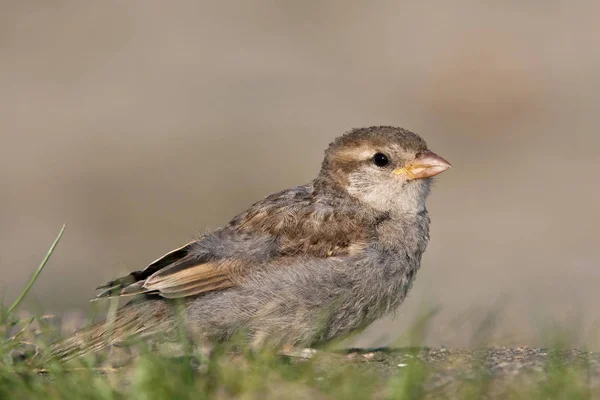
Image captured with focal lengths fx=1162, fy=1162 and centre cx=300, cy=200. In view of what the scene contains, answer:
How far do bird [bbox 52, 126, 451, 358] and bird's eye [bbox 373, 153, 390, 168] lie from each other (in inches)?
17.9

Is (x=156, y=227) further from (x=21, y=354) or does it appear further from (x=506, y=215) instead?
(x=21, y=354)

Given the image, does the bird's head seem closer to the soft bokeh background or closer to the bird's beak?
the bird's beak

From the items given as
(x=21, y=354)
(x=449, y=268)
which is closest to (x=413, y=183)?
(x=21, y=354)

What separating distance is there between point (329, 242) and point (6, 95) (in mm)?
15728

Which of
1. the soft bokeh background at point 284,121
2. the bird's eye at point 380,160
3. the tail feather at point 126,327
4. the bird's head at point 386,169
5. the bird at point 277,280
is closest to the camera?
the tail feather at point 126,327

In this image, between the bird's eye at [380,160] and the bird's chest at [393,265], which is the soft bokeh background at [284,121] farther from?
the bird's chest at [393,265]

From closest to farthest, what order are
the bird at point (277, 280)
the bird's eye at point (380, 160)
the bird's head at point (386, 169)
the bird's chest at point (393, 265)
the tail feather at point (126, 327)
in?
1. the tail feather at point (126, 327)
2. the bird at point (277, 280)
3. the bird's chest at point (393, 265)
4. the bird's head at point (386, 169)
5. the bird's eye at point (380, 160)

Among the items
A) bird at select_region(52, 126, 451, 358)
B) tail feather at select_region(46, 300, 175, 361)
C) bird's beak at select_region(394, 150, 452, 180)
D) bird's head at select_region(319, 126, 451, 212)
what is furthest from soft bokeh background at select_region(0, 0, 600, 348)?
tail feather at select_region(46, 300, 175, 361)

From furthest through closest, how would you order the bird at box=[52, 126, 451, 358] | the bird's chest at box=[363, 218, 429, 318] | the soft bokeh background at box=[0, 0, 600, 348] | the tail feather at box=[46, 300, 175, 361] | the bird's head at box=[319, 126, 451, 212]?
the soft bokeh background at box=[0, 0, 600, 348] < the bird's head at box=[319, 126, 451, 212] < the bird's chest at box=[363, 218, 429, 318] < the bird at box=[52, 126, 451, 358] < the tail feather at box=[46, 300, 175, 361]

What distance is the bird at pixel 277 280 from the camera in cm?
684

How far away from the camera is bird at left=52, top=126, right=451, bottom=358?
22.4ft

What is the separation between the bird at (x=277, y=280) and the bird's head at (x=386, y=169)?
20 centimetres

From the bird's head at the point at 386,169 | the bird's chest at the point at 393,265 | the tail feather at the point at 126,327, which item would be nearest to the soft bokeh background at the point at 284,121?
the bird's head at the point at 386,169

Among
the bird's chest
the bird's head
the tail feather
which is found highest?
the bird's head
